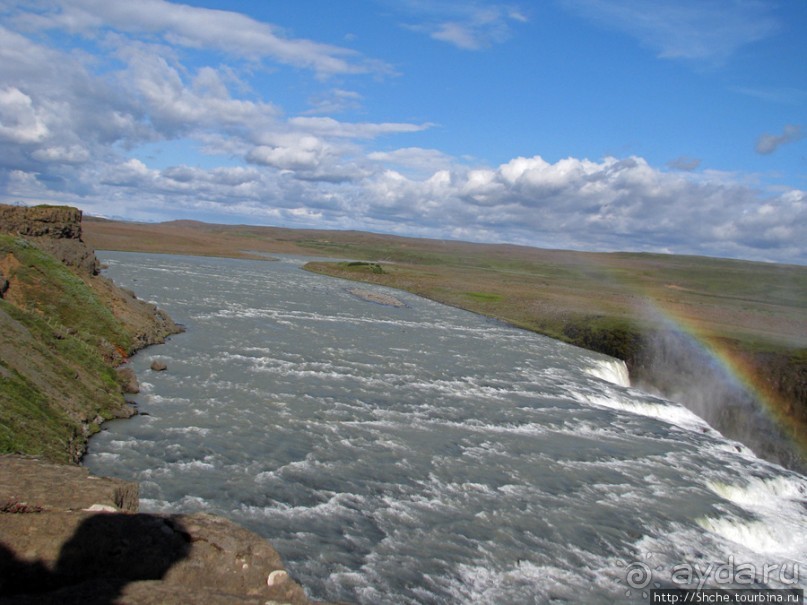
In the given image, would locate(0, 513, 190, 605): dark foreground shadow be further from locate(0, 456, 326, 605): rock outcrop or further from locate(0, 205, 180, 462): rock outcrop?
locate(0, 205, 180, 462): rock outcrop

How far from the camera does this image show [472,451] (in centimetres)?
2023

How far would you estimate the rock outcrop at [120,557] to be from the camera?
6328 millimetres

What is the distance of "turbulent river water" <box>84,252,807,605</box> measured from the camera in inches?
522

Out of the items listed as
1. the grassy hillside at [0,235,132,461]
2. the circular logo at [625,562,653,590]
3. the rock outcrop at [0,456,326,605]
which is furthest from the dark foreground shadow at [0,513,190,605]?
the circular logo at [625,562,653,590]

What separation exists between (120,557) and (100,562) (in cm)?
22

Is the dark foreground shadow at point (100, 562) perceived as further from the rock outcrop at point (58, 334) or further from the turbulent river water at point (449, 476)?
the rock outcrop at point (58, 334)

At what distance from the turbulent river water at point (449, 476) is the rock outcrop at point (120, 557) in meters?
4.33

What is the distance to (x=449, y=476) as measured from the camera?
17.9 m

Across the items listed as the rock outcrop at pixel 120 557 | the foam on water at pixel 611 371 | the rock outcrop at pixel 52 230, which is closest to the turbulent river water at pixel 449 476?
the foam on water at pixel 611 371

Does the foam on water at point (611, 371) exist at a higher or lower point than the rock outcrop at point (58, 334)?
lower

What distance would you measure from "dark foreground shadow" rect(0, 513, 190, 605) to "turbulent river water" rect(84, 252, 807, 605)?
15.4ft

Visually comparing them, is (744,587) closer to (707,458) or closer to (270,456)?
(707,458)

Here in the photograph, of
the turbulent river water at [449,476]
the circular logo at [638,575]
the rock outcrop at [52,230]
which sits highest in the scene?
the rock outcrop at [52,230]

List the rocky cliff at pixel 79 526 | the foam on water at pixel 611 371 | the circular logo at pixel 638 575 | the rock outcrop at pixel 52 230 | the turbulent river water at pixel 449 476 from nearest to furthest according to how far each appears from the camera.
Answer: the rocky cliff at pixel 79 526, the turbulent river water at pixel 449 476, the circular logo at pixel 638 575, the rock outcrop at pixel 52 230, the foam on water at pixel 611 371
